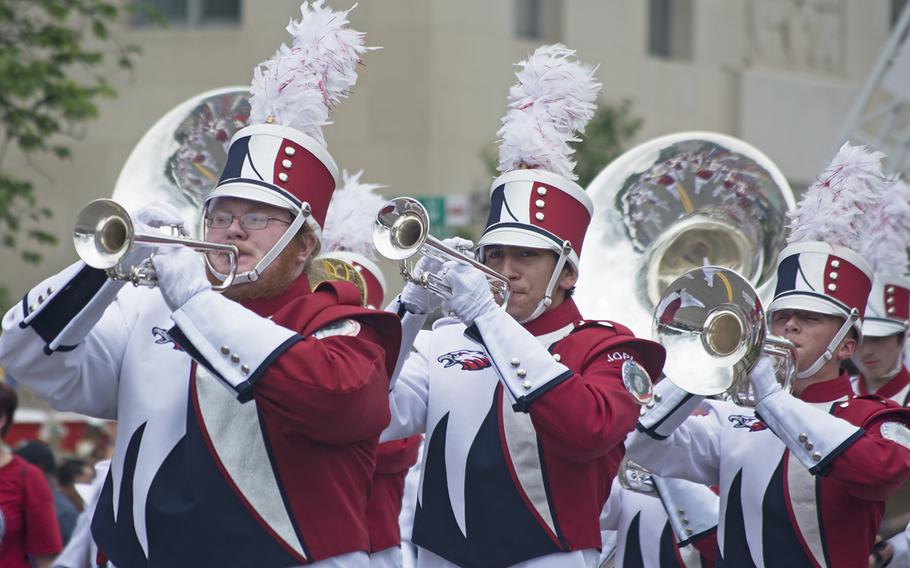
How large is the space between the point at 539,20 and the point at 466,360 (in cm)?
1707

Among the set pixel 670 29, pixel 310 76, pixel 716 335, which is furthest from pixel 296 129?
pixel 670 29

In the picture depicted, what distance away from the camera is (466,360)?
18.3 ft

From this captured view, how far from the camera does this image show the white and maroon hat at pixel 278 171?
15.2ft

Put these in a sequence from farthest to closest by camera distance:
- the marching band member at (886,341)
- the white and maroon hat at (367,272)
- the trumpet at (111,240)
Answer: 1. the marching band member at (886,341)
2. the white and maroon hat at (367,272)
3. the trumpet at (111,240)

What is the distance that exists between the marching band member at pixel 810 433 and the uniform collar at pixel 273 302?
5.08ft

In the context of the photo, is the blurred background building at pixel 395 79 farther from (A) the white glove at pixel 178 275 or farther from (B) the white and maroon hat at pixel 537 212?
(A) the white glove at pixel 178 275

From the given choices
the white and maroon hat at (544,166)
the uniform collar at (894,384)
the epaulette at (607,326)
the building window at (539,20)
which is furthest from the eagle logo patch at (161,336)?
the building window at (539,20)

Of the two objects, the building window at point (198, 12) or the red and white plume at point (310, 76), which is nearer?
the red and white plume at point (310, 76)

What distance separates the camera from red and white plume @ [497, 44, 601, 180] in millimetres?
5684

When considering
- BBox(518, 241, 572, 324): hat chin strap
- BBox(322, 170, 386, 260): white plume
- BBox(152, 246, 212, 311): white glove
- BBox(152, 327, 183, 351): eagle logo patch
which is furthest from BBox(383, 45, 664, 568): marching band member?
BBox(322, 170, 386, 260): white plume

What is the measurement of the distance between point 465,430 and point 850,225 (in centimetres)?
181

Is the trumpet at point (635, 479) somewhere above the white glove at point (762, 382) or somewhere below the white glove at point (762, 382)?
below

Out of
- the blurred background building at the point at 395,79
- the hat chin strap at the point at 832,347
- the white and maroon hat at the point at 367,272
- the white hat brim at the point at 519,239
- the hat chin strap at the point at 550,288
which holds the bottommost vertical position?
the blurred background building at the point at 395,79

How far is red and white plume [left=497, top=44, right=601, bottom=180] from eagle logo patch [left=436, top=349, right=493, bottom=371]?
65 centimetres
